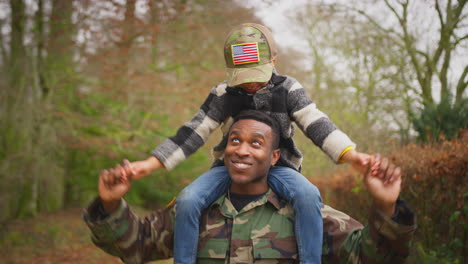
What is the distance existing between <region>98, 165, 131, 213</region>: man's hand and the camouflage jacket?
104 millimetres

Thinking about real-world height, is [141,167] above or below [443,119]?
above

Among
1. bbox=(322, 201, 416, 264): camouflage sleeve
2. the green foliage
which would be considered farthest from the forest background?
bbox=(322, 201, 416, 264): camouflage sleeve

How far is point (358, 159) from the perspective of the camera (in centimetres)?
235

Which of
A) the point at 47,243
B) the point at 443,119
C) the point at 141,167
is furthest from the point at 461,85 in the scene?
the point at 47,243

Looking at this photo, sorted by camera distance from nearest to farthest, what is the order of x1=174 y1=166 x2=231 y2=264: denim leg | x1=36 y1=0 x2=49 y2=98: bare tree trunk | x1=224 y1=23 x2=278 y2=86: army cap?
1. x1=174 y1=166 x2=231 y2=264: denim leg
2. x1=224 y1=23 x2=278 y2=86: army cap
3. x1=36 y1=0 x2=49 y2=98: bare tree trunk

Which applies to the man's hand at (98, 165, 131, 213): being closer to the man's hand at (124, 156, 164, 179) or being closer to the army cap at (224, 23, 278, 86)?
the man's hand at (124, 156, 164, 179)

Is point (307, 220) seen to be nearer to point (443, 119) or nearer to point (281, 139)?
point (281, 139)

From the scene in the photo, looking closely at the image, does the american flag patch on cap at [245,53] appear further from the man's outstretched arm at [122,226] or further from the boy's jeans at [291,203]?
the man's outstretched arm at [122,226]

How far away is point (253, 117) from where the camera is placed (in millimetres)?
2895

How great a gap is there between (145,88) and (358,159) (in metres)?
7.58

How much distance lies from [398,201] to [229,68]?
1.40m

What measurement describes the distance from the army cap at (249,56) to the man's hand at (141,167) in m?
0.73

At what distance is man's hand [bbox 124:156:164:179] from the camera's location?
8.18 feet

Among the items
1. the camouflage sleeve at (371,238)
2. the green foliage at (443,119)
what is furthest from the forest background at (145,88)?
the camouflage sleeve at (371,238)
